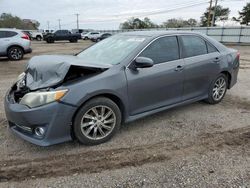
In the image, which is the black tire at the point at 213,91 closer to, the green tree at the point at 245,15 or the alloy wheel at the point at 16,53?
the alloy wheel at the point at 16,53

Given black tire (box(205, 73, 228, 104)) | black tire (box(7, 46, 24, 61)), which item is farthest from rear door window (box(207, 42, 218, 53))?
black tire (box(7, 46, 24, 61))

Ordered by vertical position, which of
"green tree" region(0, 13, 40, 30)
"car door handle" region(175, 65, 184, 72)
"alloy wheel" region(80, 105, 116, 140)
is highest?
"green tree" region(0, 13, 40, 30)

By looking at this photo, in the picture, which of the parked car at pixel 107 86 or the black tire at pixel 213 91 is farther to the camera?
the black tire at pixel 213 91

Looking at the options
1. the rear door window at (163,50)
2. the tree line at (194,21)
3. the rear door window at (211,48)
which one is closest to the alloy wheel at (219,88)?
the rear door window at (211,48)

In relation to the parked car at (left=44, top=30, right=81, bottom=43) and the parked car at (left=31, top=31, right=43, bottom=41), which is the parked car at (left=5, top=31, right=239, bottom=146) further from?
the parked car at (left=31, top=31, right=43, bottom=41)

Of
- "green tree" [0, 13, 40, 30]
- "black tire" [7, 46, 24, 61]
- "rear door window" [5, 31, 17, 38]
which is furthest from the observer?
"green tree" [0, 13, 40, 30]

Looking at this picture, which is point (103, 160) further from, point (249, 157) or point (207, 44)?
point (207, 44)

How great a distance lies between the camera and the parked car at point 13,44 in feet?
40.2

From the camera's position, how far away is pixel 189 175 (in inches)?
114

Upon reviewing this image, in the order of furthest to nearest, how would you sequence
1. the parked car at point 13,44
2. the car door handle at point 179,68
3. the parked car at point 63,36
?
1. the parked car at point 63,36
2. the parked car at point 13,44
3. the car door handle at point 179,68

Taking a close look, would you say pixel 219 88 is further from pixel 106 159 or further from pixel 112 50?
pixel 106 159

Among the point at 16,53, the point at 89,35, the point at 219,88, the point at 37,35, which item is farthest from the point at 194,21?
the point at 219,88

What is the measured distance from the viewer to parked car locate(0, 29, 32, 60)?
483 inches

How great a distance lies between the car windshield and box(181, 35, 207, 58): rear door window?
0.89 m
